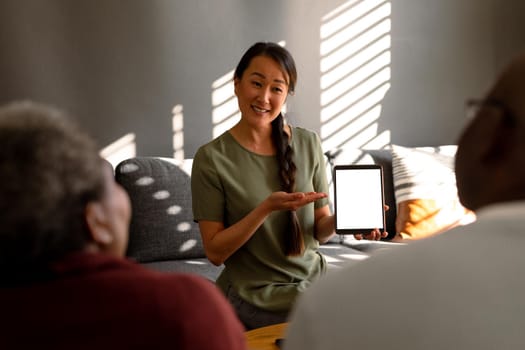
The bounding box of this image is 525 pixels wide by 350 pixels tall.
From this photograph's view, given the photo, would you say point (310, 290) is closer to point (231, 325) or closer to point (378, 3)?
point (231, 325)

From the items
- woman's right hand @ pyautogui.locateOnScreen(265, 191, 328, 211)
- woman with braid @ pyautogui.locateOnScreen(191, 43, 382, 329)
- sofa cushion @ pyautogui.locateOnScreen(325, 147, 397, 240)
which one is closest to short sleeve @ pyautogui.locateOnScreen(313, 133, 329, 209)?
woman with braid @ pyautogui.locateOnScreen(191, 43, 382, 329)

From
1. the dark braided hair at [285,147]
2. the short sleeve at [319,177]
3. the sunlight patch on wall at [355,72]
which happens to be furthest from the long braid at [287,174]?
the sunlight patch on wall at [355,72]

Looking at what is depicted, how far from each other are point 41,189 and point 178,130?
2578mm

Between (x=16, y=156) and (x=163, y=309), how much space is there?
23cm

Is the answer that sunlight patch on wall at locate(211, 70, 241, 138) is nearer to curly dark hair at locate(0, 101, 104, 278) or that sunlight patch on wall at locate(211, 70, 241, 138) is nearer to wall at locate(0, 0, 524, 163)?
wall at locate(0, 0, 524, 163)

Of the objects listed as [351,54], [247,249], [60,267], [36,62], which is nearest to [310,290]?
[60,267]

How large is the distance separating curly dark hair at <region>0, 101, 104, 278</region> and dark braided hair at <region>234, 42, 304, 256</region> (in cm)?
126

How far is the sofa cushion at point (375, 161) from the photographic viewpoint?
131 inches

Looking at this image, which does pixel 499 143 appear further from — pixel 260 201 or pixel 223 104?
pixel 223 104

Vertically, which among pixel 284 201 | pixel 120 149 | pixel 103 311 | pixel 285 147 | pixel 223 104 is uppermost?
pixel 223 104

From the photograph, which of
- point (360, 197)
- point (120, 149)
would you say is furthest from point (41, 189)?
point (120, 149)

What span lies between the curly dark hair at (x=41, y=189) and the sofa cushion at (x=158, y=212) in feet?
6.99

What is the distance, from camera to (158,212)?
288 cm

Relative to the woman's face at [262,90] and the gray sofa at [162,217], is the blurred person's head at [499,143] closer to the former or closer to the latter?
the woman's face at [262,90]
